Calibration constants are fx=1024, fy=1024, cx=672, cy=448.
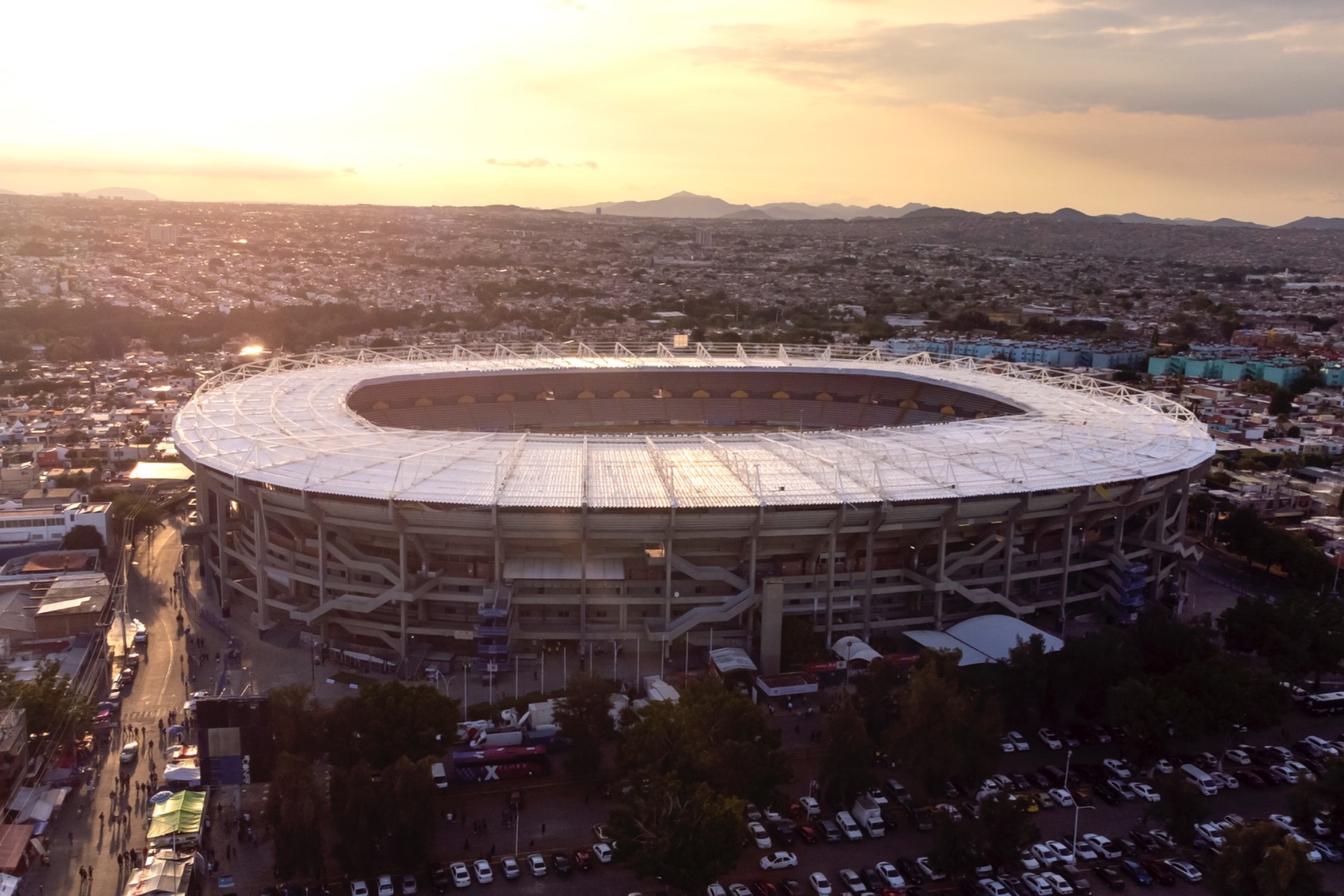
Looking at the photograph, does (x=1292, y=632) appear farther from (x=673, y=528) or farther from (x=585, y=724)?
(x=585, y=724)

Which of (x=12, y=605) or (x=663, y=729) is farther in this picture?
(x=12, y=605)

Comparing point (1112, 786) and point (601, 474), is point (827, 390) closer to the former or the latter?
point (601, 474)

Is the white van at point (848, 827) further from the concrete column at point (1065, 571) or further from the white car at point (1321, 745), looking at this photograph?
the concrete column at point (1065, 571)

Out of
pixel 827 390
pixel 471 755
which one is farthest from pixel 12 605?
pixel 827 390

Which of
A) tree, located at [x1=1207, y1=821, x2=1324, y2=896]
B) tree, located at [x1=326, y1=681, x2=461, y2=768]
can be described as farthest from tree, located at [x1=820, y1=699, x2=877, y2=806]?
tree, located at [x1=326, y1=681, x2=461, y2=768]

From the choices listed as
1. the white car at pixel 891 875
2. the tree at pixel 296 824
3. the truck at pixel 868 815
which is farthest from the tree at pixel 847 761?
the tree at pixel 296 824

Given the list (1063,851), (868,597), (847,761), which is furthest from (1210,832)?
(868,597)
